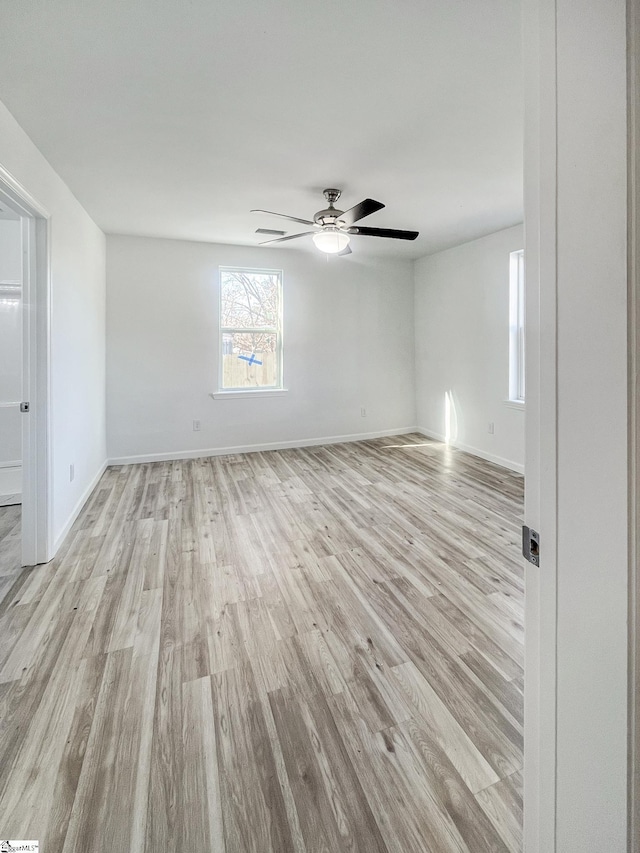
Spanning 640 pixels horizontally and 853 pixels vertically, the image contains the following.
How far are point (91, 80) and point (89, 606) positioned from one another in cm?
257

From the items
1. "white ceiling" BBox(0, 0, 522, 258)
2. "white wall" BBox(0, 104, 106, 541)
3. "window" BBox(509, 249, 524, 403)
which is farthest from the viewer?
"window" BBox(509, 249, 524, 403)

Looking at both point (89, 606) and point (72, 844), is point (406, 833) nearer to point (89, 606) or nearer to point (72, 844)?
point (72, 844)

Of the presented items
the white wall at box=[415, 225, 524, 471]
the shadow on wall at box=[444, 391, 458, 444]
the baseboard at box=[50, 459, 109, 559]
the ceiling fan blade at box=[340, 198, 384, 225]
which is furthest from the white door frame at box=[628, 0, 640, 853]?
the shadow on wall at box=[444, 391, 458, 444]

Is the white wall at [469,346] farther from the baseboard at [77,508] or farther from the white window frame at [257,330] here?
the baseboard at [77,508]

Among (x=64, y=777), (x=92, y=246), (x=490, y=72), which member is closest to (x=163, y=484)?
(x=92, y=246)

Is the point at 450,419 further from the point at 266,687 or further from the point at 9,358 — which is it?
the point at 9,358

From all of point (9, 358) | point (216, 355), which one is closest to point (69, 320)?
point (9, 358)

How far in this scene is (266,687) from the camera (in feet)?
4.99

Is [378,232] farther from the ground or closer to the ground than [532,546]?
farther from the ground

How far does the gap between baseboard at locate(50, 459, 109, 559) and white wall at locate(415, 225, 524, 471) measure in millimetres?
4261

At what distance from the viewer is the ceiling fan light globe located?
3098 millimetres

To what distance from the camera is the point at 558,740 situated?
67 cm

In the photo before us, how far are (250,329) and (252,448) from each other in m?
1.56

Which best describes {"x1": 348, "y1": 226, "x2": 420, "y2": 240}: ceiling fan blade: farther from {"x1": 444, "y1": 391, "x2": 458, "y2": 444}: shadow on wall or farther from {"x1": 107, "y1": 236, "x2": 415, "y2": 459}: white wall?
{"x1": 444, "y1": 391, "x2": 458, "y2": 444}: shadow on wall
